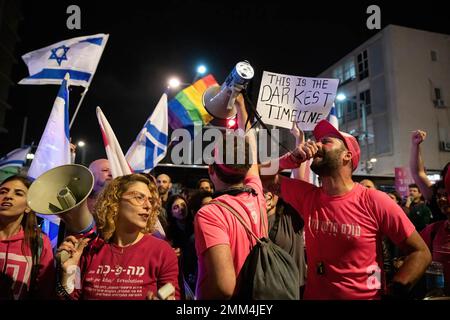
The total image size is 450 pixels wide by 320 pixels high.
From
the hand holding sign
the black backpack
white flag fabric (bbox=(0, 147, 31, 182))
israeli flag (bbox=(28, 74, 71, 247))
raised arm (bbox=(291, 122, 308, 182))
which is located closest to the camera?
the black backpack

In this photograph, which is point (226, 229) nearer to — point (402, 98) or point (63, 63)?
point (63, 63)

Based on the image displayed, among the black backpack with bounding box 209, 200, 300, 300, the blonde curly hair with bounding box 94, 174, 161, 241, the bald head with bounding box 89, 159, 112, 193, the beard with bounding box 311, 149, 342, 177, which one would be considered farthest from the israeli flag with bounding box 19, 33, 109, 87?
the black backpack with bounding box 209, 200, 300, 300

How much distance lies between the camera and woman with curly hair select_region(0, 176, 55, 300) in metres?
2.17

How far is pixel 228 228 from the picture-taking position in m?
1.87

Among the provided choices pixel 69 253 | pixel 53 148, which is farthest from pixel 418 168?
pixel 53 148

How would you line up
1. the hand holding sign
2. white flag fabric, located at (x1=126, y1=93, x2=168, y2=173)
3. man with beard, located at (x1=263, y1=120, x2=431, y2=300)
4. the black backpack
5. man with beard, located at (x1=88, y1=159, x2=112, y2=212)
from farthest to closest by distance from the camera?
white flag fabric, located at (x1=126, y1=93, x2=168, y2=173), the hand holding sign, man with beard, located at (x1=88, y1=159, x2=112, y2=212), man with beard, located at (x1=263, y1=120, x2=431, y2=300), the black backpack

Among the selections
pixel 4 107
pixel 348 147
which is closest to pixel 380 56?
pixel 348 147

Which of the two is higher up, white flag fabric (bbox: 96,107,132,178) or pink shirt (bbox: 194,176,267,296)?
white flag fabric (bbox: 96,107,132,178)

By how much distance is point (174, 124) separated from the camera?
24.6ft

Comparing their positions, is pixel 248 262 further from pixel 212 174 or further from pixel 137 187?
pixel 137 187

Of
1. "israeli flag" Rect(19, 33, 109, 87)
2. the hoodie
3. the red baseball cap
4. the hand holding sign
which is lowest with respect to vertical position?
the hoodie

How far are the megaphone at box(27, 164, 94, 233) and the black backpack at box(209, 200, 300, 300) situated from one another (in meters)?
1.21

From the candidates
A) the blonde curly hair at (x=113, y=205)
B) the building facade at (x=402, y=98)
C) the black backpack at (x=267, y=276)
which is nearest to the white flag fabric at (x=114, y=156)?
the blonde curly hair at (x=113, y=205)

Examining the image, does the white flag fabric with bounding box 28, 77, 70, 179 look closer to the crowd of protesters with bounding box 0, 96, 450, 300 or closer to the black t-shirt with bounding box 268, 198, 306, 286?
the crowd of protesters with bounding box 0, 96, 450, 300
